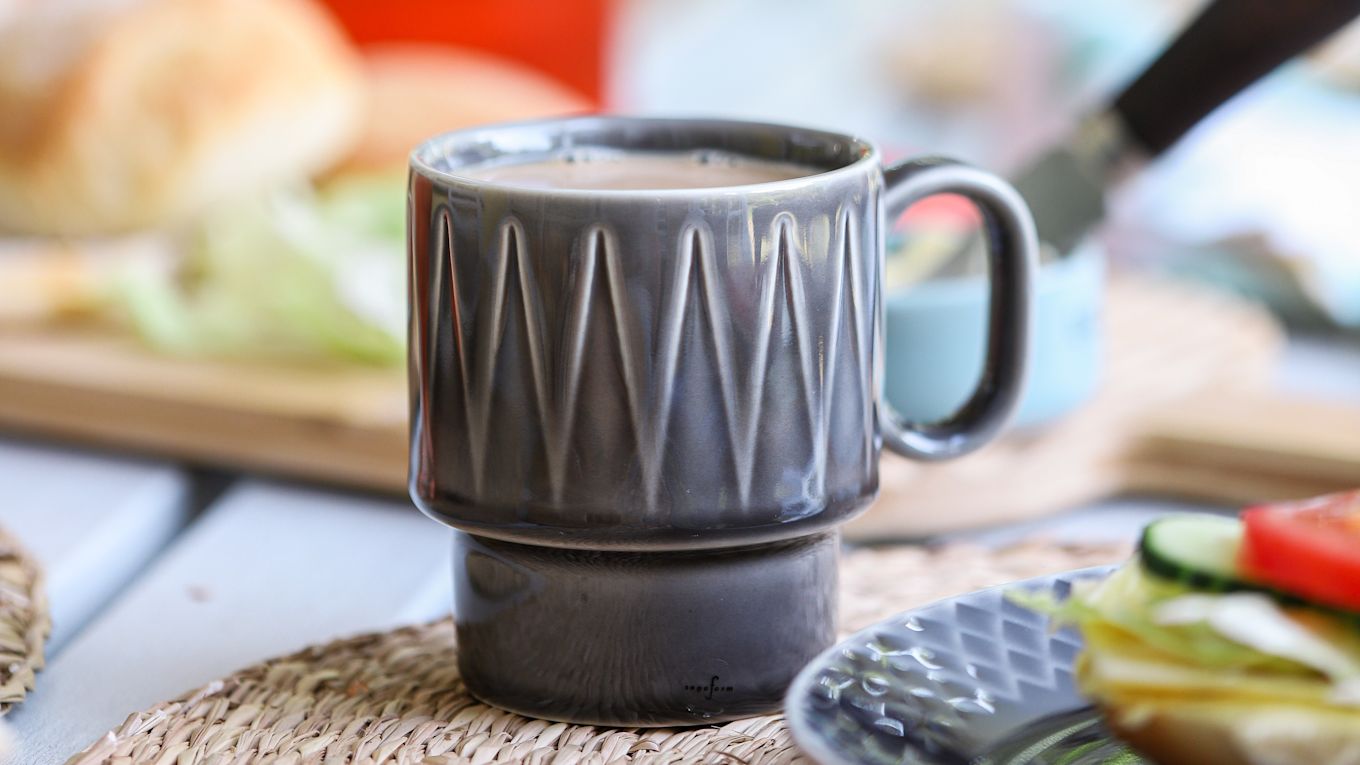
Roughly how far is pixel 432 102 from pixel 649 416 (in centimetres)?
95

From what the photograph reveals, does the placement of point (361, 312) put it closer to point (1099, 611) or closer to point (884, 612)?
point (884, 612)

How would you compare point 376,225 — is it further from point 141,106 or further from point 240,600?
point 240,600

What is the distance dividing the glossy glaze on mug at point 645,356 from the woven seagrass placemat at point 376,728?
0.23ft

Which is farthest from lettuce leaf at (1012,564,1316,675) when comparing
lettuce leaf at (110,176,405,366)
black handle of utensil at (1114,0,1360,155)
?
lettuce leaf at (110,176,405,366)

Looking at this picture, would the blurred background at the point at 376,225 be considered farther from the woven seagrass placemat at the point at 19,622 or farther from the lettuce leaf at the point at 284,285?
the woven seagrass placemat at the point at 19,622

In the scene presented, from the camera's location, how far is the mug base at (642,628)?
0.52m

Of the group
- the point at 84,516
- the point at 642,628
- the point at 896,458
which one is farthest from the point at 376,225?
the point at 642,628

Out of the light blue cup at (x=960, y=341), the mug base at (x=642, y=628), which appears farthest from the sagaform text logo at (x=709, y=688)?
the light blue cup at (x=960, y=341)

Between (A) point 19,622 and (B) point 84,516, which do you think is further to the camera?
(B) point 84,516

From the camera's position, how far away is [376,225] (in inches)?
49.8

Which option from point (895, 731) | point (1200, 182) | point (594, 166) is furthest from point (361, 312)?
point (1200, 182)

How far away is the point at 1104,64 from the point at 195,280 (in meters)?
1.02

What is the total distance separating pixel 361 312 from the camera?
3.37ft

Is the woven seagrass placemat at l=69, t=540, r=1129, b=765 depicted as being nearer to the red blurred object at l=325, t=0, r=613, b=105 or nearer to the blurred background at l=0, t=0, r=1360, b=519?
the blurred background at l=0, t=0, r=1360, b=519
